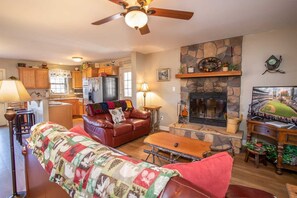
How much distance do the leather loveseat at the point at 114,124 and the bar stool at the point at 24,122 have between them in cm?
121

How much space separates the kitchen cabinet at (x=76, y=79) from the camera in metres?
6.99

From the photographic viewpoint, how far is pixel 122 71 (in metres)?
5.66

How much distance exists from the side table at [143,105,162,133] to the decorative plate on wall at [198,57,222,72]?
1.63 meters

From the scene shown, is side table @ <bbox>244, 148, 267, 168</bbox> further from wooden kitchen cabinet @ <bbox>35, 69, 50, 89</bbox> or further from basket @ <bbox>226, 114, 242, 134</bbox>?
wooden kitchen cabinet @ <bbox>35, 69, 50, 89</bbox>

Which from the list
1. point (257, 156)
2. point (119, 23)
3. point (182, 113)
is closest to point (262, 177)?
point (257, 156)

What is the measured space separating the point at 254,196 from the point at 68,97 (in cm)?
733

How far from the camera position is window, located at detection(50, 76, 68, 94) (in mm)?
6697

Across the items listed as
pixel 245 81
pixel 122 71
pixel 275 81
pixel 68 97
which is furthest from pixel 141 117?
pixel 68 97

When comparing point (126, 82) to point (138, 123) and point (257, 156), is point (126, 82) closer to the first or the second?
point (138, 123)

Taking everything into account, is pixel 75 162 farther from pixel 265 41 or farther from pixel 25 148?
pixel 265 41

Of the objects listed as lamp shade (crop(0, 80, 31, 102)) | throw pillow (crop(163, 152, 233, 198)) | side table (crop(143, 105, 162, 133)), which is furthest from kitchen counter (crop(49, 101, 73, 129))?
throw pillow (crop(163, 152, 233, 198))

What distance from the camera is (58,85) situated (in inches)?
270

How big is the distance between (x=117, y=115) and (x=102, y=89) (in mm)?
2000

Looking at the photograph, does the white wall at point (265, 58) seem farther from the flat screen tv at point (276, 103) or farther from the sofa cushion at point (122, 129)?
the sofa cushion at point (122, 129)
